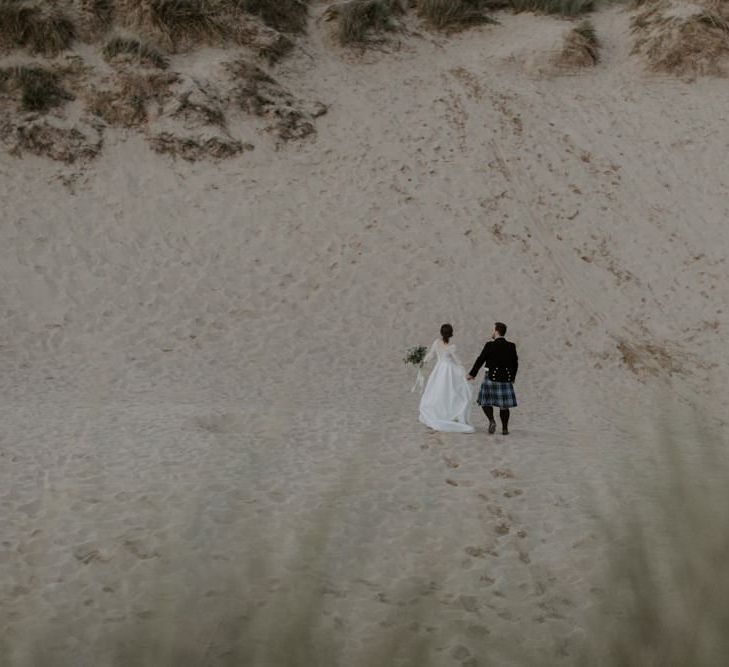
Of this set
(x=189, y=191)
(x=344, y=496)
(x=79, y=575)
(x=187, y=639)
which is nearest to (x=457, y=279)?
(x=189, y=191)

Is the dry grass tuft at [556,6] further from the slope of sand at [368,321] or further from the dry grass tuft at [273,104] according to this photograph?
the dry grass tuft at [273,104]

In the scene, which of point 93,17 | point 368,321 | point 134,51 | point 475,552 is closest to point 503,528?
point 475,552

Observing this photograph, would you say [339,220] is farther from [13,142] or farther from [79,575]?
[79,575]

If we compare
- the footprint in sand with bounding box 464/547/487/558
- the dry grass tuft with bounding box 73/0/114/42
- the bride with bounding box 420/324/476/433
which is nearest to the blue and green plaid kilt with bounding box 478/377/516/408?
the bride with bounding box 420/324/476/433

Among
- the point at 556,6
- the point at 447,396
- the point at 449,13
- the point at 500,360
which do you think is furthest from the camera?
the point at 556,6

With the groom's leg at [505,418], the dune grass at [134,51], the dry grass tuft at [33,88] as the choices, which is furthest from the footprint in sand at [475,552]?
the dune grass at [134,51]

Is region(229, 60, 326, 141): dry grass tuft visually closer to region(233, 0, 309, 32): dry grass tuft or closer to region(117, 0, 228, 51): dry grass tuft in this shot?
region(117, 0, 228, 51): dry grass tuft

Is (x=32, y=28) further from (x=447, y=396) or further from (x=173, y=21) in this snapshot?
(x=447, y=396)
